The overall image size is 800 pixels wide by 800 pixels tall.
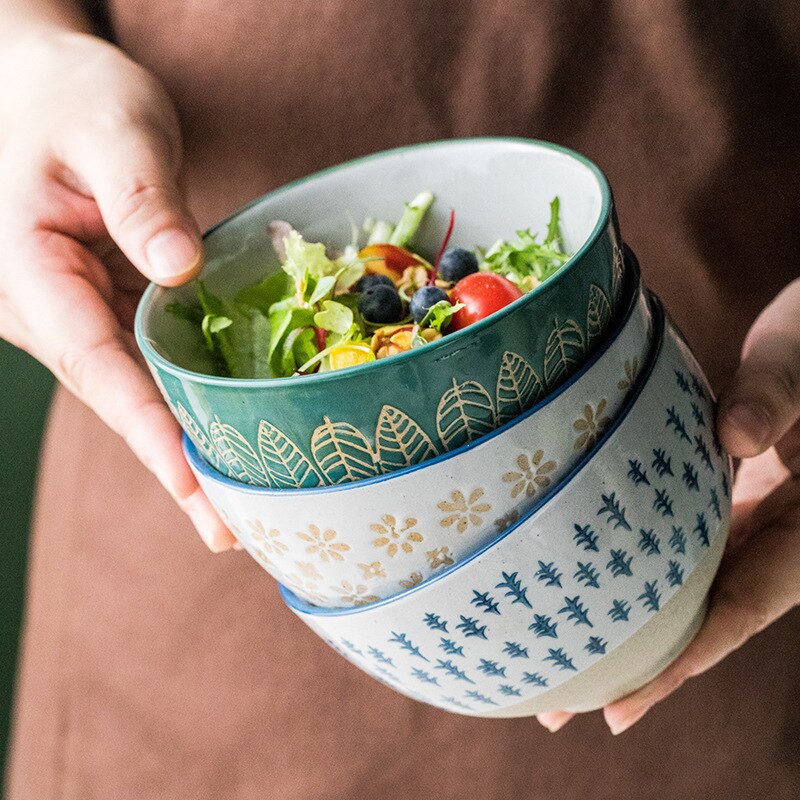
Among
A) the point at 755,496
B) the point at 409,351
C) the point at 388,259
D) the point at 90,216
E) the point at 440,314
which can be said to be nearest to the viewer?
the point at 409,351

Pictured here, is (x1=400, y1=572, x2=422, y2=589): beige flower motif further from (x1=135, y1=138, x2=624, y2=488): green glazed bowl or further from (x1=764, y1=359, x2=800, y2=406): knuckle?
(x1=764, y1=359, x2=800, y2=406): knuckle

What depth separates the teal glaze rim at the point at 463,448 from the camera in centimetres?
45

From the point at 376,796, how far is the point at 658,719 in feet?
0.92

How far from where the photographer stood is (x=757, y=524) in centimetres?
86

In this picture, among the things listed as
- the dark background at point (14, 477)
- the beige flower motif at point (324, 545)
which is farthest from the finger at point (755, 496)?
the dark background at point (14, 477)

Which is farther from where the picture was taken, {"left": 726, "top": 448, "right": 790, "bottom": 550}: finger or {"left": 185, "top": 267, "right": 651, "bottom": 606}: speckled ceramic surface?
{"left": 726, "top": 448, "right": 790, "bottom": 550}: finger

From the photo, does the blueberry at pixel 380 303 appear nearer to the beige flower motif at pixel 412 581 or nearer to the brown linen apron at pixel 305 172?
the beige flower motif at pixel 412 581

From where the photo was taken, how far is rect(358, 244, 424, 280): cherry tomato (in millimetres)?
645

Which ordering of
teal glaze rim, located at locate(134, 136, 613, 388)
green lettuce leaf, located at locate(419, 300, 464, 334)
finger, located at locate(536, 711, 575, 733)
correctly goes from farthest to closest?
finger, located at locate(536, 711, 575, 733) → green lettuce leaf, located at locate(419, 300, 464, 334) → teal glaze rim, located at locate(134, 136, 613, 388)

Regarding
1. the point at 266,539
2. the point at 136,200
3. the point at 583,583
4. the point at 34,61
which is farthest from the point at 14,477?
the point at 583,583

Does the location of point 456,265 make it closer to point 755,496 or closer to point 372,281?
point 372,281

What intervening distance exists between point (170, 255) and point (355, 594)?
239mm

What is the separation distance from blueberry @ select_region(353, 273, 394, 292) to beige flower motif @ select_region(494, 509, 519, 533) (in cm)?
19

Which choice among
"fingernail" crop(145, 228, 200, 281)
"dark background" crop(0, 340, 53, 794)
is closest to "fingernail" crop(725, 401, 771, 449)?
"fingernail" crop(145, 228, 200, 281)
